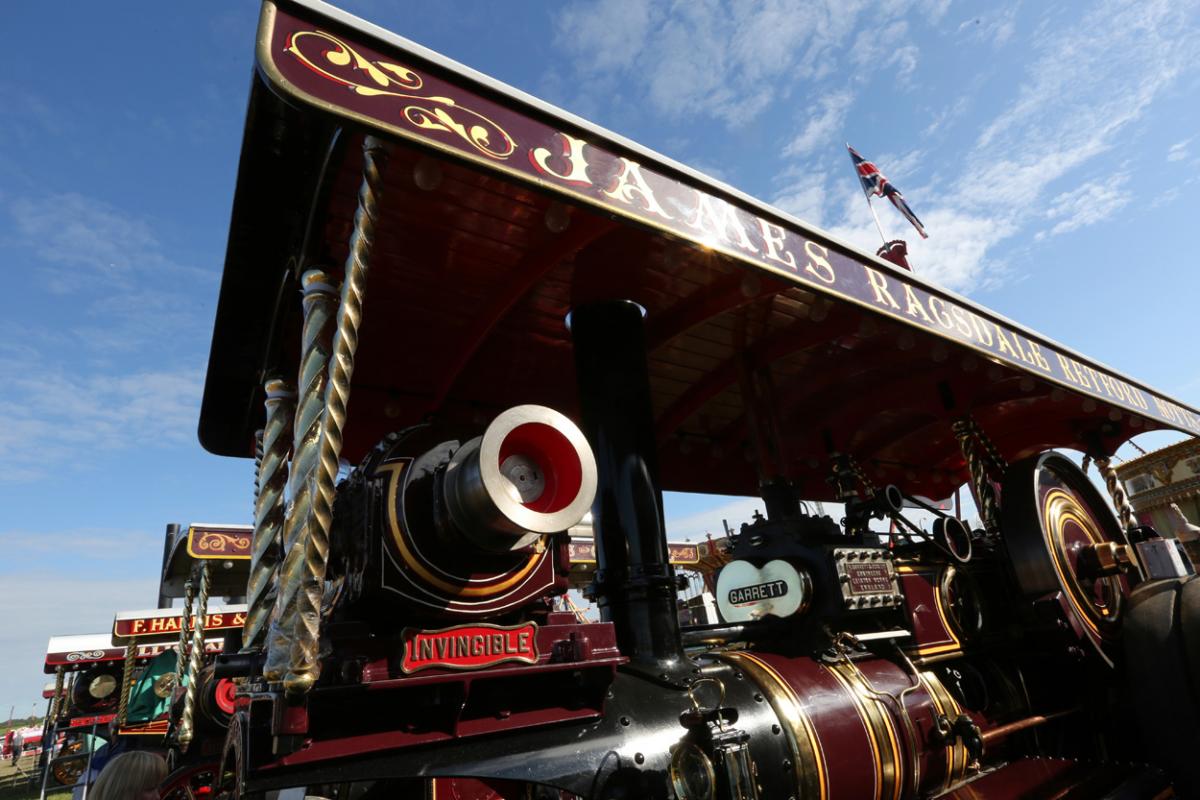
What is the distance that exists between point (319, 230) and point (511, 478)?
982 millimetres

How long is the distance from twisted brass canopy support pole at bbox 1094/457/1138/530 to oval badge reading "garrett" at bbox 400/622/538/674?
5539 millimetres

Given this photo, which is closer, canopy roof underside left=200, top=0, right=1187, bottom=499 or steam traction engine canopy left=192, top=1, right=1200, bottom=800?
steam traction engine canopy left=192, top=1, right=1200, bottom=800

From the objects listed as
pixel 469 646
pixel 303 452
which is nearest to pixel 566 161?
pixel 303 452

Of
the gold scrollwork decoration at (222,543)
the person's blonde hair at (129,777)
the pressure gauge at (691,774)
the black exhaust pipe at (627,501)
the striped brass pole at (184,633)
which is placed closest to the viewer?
the pressure gauge at (691,774)

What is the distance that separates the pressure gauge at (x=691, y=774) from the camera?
220 cm

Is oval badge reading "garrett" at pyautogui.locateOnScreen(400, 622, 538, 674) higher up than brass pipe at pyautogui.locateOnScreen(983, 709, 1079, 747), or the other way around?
oval badge reading "garrett" at pyautogui.locateOnScreen(400, 622, 538, 674)

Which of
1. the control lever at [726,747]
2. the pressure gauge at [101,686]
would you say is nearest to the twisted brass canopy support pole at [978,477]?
the control lever at [726,747]

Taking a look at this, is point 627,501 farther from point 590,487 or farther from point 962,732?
point 962,732

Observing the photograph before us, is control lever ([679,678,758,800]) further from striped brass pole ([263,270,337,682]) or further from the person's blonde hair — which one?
the person's blonde hair

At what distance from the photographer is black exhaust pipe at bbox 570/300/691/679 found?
2795 millimetres

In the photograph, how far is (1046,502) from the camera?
418 cm

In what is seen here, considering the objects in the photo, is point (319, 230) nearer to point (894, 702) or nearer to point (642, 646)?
point (642, 646)

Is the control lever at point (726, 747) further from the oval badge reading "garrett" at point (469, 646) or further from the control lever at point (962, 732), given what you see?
the control lever at point (962, 732)

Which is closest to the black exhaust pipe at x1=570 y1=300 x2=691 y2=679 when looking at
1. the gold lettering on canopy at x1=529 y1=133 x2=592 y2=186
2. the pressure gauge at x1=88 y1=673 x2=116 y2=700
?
the gold lettering on canopy at x1=529 y1=133 x2=592 y2=186
